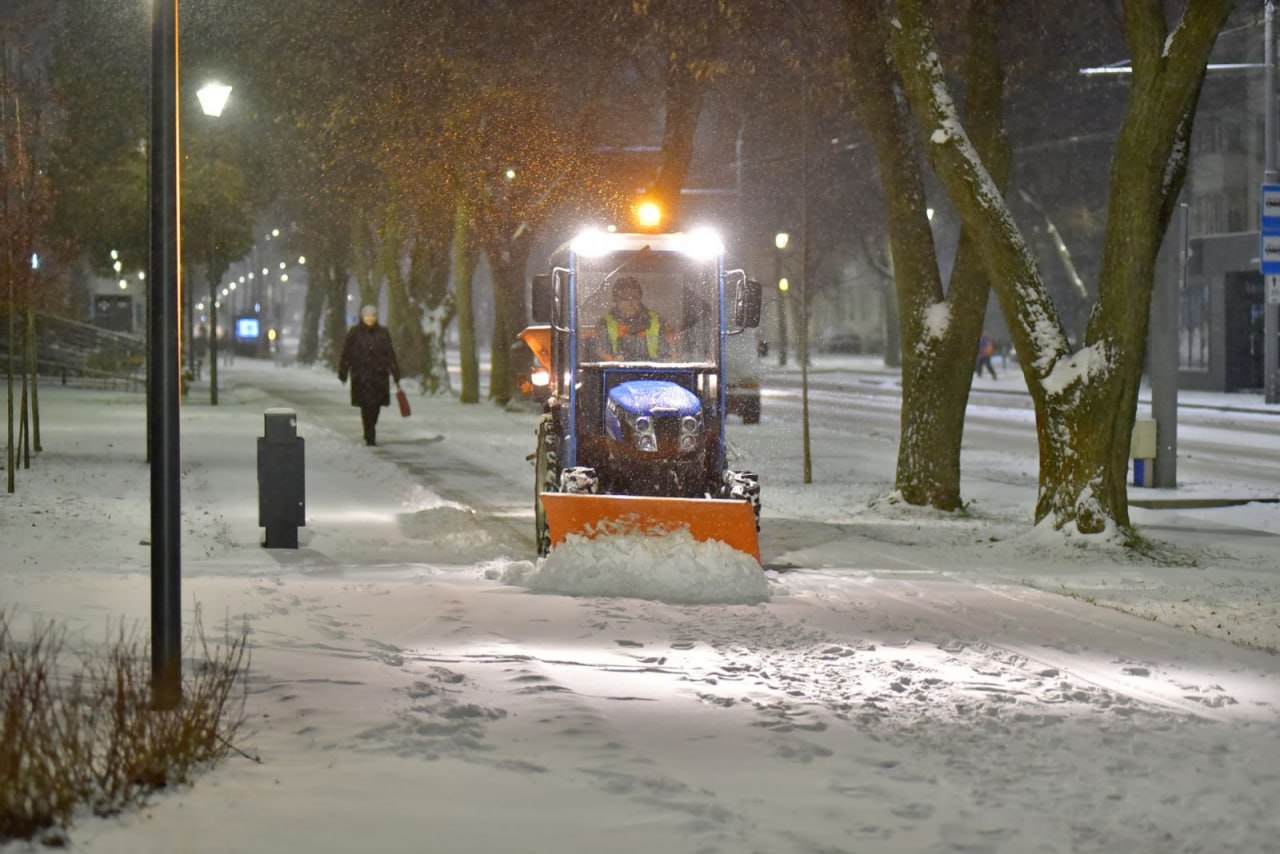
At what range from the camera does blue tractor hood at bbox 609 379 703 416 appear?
500 inches

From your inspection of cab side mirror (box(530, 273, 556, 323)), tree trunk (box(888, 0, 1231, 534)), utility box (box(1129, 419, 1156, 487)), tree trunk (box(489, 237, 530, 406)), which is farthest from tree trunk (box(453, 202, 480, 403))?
cab side mirror (box(530, 273, 556, 323))

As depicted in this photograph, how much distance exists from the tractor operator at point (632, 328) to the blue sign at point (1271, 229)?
24.4 meters

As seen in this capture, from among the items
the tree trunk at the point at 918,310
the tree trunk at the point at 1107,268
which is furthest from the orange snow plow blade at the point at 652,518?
the tree trunk at the point at 918,310

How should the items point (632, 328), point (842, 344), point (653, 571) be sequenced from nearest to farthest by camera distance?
point (653, 571) → point (632, 328) → point (842, 344)

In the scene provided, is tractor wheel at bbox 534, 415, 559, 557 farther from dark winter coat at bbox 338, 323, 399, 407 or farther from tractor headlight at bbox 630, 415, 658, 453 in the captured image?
dark winter coat at bbox 338, 323, 399, 407

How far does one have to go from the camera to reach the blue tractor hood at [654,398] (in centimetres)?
1269

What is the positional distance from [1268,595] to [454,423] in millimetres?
21110

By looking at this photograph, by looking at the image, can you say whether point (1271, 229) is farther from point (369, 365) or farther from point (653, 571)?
point (653, 571)

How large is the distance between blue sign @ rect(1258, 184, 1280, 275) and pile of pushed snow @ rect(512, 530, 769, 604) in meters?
26.1

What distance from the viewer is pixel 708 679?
871cm

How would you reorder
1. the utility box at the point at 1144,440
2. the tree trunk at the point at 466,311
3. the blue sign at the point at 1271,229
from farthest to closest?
the tree trunk at the point at 466,311, the blue sign at the point at 1271,229, the utility box at the point at 1144,440

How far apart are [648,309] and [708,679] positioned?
16.9 ft

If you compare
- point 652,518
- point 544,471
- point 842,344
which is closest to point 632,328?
point 544,471

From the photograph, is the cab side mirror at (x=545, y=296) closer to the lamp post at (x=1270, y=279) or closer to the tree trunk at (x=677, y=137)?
the tree trunk at (x=677, y=137)
